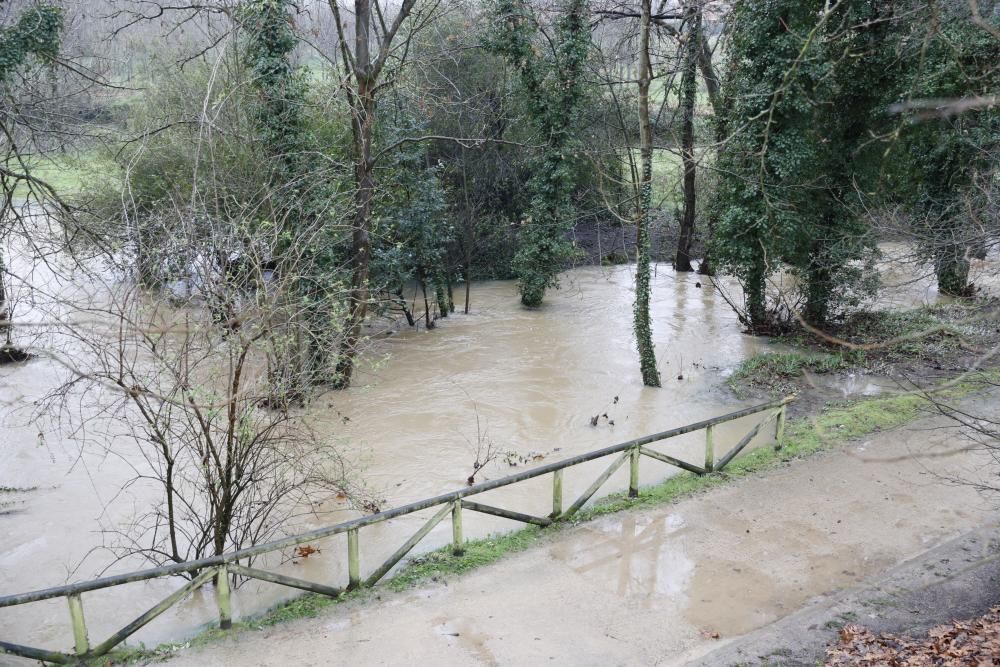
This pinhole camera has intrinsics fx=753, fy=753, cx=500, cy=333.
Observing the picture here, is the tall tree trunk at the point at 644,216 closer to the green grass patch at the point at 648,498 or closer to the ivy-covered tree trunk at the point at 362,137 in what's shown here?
the green grass patch at the point at 648,498

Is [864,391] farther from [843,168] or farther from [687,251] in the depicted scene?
[687,251]

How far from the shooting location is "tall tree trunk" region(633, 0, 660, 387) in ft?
42.7

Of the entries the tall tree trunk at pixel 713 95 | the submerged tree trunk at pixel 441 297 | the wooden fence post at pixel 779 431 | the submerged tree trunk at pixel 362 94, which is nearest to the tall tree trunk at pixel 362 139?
the submerged tree trunk at pixel 362 94

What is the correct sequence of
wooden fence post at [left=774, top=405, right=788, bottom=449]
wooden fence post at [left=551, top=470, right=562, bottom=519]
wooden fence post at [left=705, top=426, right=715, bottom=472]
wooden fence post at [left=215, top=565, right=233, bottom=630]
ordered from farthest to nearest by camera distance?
wooden fence post at [left=774, top=405, right=788, bottom=449]
wooden fence post at [left=705, top=426, right=715, bottom=472]
wooden fence post at [left=551, top=470, right=562, bottom=519]
wooden fence post at [left=215, top=565, right=233, bottom=630]

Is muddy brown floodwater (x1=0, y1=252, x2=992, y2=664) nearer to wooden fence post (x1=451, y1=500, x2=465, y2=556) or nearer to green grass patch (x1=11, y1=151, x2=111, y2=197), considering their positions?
wooden fence post (x1=451, y1=500, x2=465, y2=556)

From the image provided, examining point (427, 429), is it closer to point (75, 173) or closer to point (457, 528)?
point (457, 528)

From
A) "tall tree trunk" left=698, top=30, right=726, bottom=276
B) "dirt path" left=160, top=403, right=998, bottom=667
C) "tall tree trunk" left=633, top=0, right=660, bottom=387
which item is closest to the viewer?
"dirt path" left=160, top=403, right=998, bottom=667

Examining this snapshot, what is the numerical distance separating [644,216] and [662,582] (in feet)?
26.1

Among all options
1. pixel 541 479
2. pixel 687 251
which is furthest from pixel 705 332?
pixel 541 479

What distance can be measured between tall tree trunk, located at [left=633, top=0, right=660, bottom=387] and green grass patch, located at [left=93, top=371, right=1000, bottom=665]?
11.2 feet

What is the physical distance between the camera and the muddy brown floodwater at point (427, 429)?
846 cm

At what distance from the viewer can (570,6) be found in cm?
1859

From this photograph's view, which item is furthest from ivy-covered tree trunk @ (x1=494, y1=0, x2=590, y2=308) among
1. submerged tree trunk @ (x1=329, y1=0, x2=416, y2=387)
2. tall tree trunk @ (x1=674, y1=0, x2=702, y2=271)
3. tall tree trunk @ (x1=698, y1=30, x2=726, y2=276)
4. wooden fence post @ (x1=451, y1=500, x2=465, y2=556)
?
wooden fence post @ (x1=451, y1=500, x2=465, y2=556)

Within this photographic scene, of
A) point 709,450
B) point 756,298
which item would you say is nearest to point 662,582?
point 709,450
